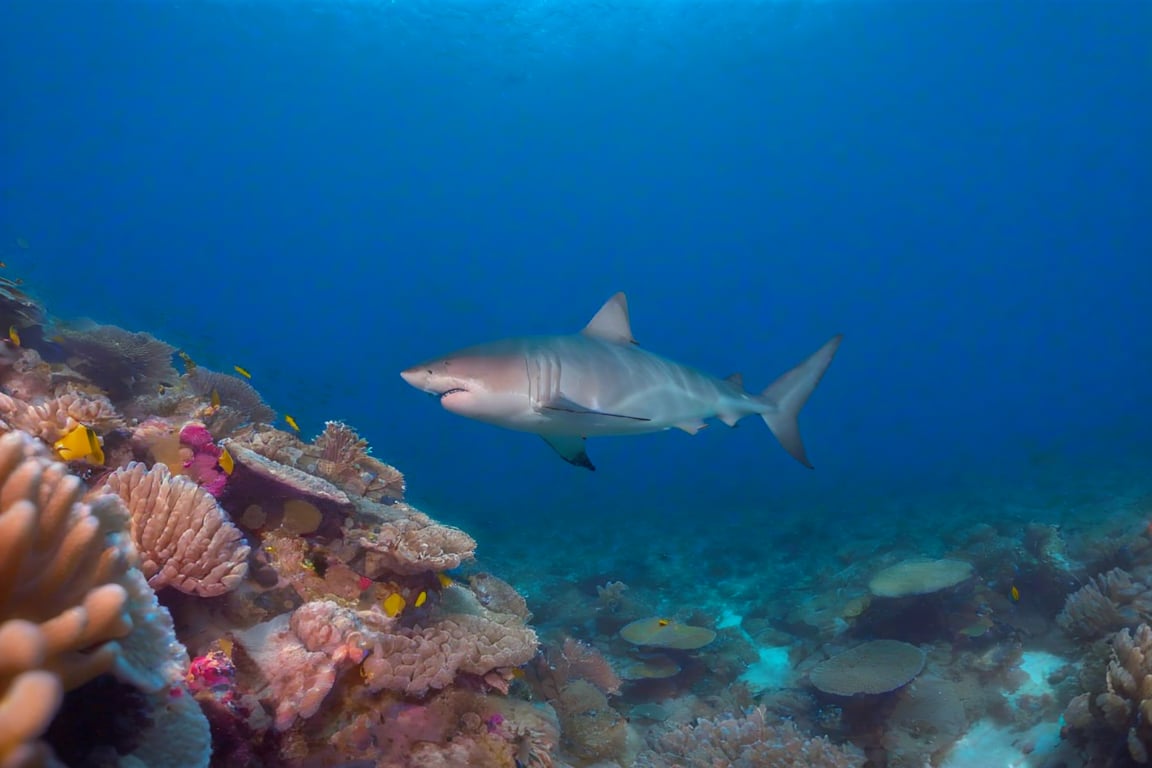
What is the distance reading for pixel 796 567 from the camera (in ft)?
59.2

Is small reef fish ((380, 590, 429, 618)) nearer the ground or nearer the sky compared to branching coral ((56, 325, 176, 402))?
nearer the ground

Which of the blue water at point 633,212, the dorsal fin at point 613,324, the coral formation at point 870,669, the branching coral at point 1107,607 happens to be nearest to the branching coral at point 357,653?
the dorsal fin at point 613,324

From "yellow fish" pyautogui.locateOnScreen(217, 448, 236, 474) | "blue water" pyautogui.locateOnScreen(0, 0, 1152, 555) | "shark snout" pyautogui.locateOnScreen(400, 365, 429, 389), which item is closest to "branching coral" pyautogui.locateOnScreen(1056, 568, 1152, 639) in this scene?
"shark snout" pyautogui.locateOnScreen(400, 365, 429, 389)

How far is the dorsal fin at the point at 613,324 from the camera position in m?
6.78

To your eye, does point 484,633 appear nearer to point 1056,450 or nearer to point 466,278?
point 1056,450

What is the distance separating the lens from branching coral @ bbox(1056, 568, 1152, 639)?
760cm

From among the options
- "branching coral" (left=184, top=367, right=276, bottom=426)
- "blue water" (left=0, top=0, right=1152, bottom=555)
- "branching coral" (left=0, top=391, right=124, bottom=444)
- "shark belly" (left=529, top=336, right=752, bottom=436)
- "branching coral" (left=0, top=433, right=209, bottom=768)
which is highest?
"blue water" (left=0, top=0, right=1152, bottom=555)

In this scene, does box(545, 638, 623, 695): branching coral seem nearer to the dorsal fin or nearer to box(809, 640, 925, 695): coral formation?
box(809, 640, 925, 695): coral formation

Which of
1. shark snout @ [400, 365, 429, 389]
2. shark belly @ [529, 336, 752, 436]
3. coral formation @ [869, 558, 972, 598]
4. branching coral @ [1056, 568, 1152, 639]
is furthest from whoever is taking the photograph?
coral formation @ [869, 558, 972, 598]

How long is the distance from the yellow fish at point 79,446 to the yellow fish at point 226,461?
70cm

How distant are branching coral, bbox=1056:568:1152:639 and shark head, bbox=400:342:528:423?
27.7ft

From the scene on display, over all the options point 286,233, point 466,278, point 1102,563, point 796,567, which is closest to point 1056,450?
point 796,567

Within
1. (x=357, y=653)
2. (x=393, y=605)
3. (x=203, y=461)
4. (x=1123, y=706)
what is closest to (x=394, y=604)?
(x=393, y=605)

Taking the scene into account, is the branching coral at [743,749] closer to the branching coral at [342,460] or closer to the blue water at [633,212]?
the branching coral at [342,460]
